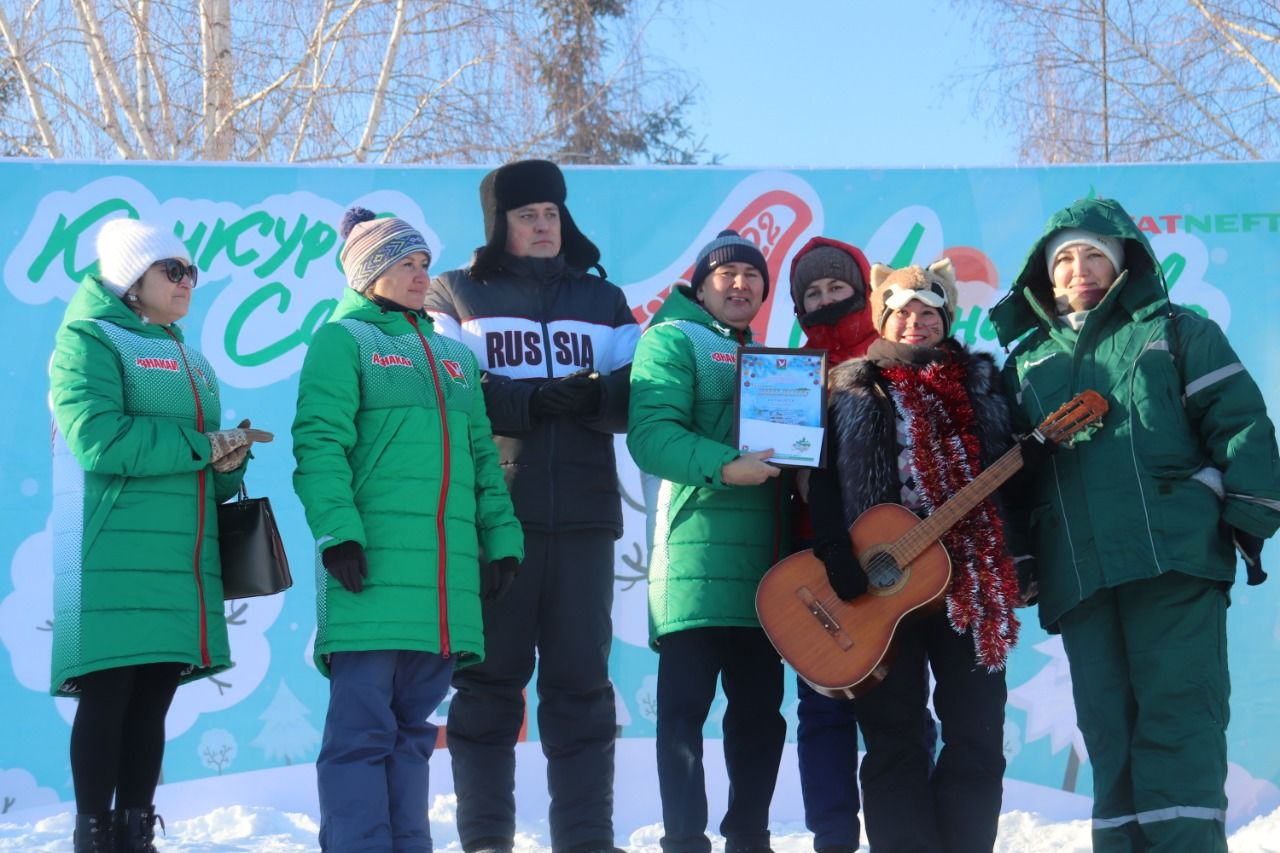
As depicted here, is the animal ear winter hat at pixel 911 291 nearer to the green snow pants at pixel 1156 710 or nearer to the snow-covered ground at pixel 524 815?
the green snow pants at pixel 1156 710

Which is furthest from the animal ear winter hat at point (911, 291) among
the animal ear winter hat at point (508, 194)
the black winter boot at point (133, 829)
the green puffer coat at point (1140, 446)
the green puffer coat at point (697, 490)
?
the black winter boot at point (133, 829)

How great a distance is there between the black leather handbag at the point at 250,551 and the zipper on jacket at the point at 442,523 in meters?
0.42

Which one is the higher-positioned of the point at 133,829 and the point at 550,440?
the point at 550,440

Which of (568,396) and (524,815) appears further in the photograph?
(524,815)

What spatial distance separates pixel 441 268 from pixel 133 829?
8.14 feet

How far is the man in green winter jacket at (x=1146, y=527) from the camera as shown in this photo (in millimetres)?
3049

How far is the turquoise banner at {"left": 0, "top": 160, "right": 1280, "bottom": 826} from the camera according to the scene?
469cm

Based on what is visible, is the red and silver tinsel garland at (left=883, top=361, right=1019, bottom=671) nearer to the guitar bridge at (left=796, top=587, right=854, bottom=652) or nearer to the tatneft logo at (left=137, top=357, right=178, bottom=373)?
the guitar bridge at (left=796, top=587, right=854, bottom=652)

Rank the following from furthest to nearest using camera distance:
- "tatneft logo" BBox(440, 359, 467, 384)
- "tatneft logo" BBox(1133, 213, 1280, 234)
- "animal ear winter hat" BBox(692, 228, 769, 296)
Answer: "tatneft logo" BBox(1133, 213, 1280, 234)
"animal ear winter hat" BBox(692, 228, 769, 296)
"tatneft logo" BBox(440, 359, 467, 384)

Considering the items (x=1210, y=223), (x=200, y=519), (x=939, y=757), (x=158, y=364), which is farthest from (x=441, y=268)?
(x=1210, y=223)

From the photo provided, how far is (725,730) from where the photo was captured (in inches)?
135

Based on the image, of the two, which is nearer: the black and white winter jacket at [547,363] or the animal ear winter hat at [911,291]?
the animal ear winter hat at [911,291]

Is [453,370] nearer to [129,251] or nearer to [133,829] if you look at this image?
[129,251]

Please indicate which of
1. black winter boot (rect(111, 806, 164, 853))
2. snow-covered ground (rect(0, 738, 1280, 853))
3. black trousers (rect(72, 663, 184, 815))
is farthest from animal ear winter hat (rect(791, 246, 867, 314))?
black winter boot (rect(111, 806, 164, 853))
